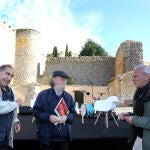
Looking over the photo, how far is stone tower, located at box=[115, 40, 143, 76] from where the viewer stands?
93.8ft

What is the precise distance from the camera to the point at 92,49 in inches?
1580

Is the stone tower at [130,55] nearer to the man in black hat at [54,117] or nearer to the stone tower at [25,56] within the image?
the stone tower at [25,56]

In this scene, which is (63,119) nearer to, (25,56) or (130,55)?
(25,56)

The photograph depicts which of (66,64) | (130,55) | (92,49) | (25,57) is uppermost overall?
(92,49)

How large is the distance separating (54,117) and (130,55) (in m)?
26.2

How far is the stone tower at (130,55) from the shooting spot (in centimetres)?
2859

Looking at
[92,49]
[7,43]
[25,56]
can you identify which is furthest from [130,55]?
[92,49]

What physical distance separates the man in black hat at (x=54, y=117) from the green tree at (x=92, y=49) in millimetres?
36704

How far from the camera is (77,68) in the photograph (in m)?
33.6

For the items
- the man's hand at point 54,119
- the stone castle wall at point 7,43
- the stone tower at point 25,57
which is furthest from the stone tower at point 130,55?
the man's hand at point 54,119

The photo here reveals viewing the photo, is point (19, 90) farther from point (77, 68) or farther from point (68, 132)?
point (68, 132)

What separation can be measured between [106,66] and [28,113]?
80.4 ft

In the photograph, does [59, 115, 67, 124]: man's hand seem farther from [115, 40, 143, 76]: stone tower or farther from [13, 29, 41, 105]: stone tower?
[115, 40, 143, 76]: stone tower

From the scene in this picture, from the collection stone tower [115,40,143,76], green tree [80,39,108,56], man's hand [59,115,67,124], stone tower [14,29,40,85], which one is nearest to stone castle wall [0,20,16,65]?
stone tower [14,29,40,85]
